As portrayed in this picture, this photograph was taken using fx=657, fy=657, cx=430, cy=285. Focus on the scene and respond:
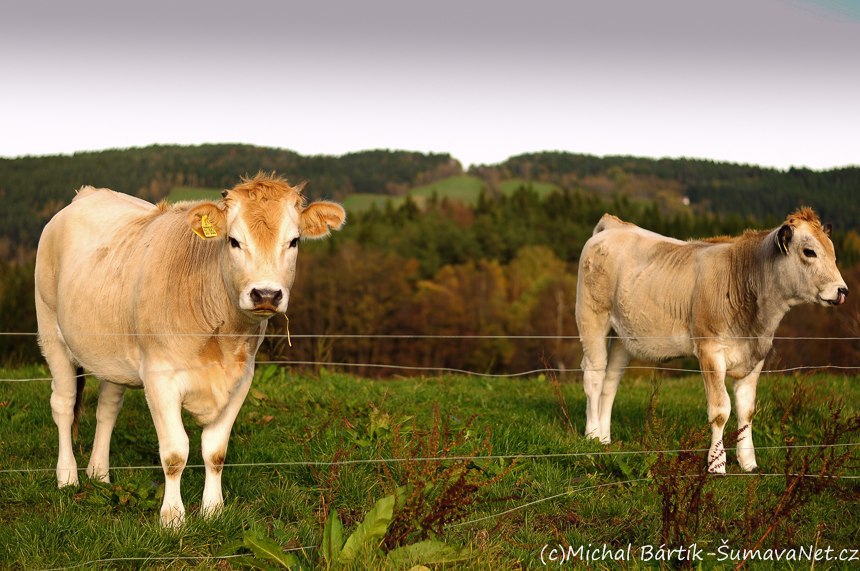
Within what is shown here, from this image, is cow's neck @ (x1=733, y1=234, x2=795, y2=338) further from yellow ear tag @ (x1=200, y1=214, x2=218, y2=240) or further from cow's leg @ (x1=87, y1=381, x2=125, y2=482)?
cow's leg @ (x1=87, y1=381, x2=125, y2=482)

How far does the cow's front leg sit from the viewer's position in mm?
4371

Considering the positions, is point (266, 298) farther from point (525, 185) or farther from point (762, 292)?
point (525, 185)

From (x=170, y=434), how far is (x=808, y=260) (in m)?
5.50

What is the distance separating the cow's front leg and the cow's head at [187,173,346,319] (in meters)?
0.77

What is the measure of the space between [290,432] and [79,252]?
7.95ft

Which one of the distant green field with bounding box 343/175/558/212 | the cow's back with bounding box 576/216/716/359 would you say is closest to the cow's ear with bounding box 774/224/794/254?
the cow's back with bounding box 576/216/716/359

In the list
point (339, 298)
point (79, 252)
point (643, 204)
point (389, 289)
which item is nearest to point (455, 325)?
point (389, 289)

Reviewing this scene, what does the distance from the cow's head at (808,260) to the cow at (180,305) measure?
413 cm

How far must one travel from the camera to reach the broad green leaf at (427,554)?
3.50 meters

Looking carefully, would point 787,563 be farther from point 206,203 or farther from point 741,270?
point 206,203

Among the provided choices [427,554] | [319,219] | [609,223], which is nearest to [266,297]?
[319,219]

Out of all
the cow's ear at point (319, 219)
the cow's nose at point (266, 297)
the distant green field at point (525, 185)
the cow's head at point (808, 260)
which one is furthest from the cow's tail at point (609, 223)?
the distant green field at point (525, 185)

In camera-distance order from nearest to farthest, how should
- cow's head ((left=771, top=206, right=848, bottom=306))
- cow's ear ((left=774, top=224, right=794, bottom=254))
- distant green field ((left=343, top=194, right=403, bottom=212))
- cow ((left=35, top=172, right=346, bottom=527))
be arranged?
cow ((left=35, top=172, right=346, bottom=527)) < cow's head ((left=771, top=206, right=848, bottom=306)) < cow's ear ((left=774, top=224, right=794, bottom=254)) < distant green field ((left=343, top=194, right=403, bottom=212))

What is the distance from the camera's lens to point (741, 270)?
6410 millimetres
